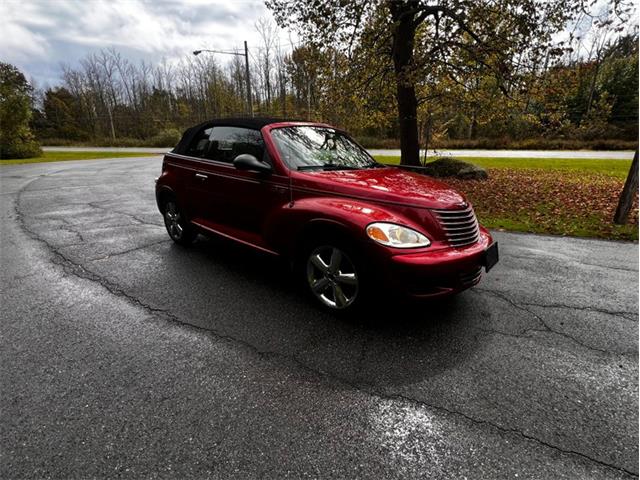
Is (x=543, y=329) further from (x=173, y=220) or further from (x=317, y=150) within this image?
(x=173, y=220)

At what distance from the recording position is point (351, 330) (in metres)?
3.08

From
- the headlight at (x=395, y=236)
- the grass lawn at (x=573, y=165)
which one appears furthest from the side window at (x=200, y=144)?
the grass lawn at (x=573, y=165)

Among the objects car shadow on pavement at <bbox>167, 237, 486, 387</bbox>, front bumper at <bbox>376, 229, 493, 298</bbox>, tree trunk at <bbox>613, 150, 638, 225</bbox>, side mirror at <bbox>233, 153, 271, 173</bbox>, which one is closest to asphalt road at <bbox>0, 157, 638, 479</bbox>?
car shadow on pavement at <bbox>167, 237, 486, 387</bbox>

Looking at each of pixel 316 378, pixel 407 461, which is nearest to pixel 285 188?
pixel 316 378

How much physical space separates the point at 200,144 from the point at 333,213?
2663 mm

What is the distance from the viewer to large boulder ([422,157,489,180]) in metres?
12.9

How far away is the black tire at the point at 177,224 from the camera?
5152 millimetres

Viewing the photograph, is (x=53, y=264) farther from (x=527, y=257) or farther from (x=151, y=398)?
(x=527, y=257)

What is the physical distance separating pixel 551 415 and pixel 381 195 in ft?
6.41

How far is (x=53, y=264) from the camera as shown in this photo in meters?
4.67

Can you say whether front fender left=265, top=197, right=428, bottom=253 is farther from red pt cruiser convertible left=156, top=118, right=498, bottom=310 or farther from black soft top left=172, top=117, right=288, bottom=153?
black soft top left=172, top=117, right=288, bottom=153

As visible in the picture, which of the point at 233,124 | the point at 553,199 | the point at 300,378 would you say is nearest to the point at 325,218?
the point at 300,378

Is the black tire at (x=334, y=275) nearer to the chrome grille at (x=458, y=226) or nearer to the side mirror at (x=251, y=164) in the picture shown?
the chrome grille at (x=458, y=226)

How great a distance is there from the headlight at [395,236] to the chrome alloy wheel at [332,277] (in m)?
0.36
